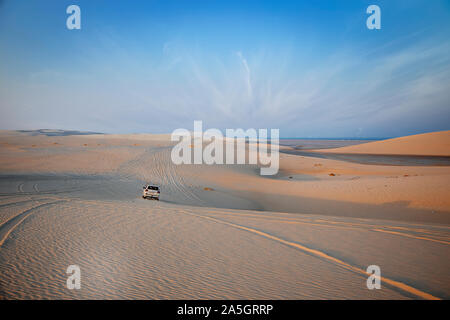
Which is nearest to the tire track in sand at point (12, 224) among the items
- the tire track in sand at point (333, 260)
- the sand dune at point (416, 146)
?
the tire track in sand at point (333, 260)

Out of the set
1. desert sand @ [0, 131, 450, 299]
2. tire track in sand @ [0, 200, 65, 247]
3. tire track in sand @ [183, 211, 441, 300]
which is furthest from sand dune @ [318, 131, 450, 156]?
tire track in sand @ [0, 200, 65, 247]

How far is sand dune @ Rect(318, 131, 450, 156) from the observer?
5425 centimetres

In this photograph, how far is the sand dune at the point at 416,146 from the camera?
54.2m

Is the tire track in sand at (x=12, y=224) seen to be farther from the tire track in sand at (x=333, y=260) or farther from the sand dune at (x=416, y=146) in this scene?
the sand dune at (x=416, y=146)

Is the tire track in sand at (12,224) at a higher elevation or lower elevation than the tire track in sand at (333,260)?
higher

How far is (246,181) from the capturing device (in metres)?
26.2

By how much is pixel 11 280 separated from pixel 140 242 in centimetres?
325

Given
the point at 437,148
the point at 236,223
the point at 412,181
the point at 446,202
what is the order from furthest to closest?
the point at 437,148, the point at 412,181, the point at 446,202, the point at 236,223

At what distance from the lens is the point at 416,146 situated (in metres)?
59.7

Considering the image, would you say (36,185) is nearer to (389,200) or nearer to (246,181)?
(246,181)

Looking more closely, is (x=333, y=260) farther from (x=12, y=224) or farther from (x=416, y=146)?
(x=416, y=146)

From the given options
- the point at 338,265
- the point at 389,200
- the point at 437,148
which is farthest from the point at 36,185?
the point at 437,148

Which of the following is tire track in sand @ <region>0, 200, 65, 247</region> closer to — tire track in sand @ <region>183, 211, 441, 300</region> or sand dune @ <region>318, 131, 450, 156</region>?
tire track in sand @ <region>183, 211, 441, 300</region>
